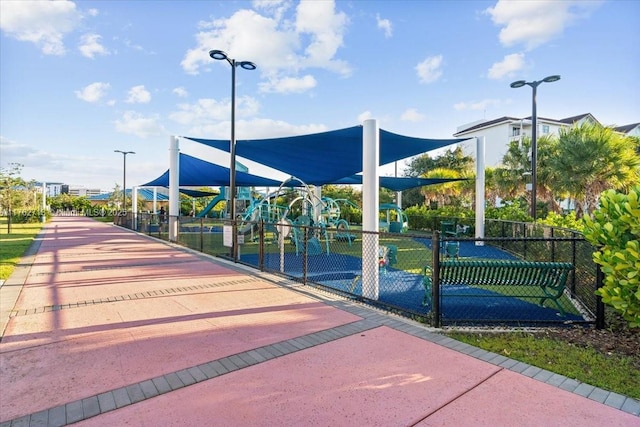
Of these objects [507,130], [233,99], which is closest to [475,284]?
[233,99]

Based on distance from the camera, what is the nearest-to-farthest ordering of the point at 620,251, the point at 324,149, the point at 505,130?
the point at 620,251
the point at 324,149
the point at 505,130

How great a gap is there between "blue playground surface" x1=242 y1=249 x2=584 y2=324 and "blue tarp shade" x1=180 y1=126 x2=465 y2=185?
2.95 m

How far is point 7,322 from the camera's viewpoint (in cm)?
472

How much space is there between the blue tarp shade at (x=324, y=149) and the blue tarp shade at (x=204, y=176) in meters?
4.81

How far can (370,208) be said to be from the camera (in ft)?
19.9

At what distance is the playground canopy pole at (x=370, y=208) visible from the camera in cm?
588

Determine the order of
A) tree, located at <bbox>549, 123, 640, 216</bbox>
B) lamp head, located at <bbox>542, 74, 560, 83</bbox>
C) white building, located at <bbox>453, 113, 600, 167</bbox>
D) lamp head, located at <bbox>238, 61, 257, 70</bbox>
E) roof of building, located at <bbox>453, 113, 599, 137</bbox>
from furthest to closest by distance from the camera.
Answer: roof of building, located at <bbox>453, 113, 599, 137</bbox> < white building, located at <bbox>453, 113, 600, 167</bbox> < tree, located at <bbox>549, 123, 640, 216</bbox> < lamp head, located at <bbox>542, 74, 560, 83</bbox> < lamp head, located at <bbox>238, 61, 257, 70</bbox>

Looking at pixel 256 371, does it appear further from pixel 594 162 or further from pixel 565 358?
pixel 594 162

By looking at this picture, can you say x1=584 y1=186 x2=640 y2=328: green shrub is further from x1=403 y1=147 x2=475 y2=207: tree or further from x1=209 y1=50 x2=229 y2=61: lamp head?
x1=403 y1=147 x2=475 y2=207: tree

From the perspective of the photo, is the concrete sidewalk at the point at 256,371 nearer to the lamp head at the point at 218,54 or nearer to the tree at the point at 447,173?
the lamp head at the point at 218,54

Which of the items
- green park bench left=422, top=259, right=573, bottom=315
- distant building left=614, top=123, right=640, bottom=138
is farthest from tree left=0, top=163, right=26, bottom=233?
distant building left=614, top=123, right=640, bottom=138

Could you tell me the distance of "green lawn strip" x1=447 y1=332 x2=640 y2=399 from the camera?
3.24 m

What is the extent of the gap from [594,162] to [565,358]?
13565mm

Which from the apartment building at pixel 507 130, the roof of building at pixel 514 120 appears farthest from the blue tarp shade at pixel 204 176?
the roof of building at pixel 514 120
